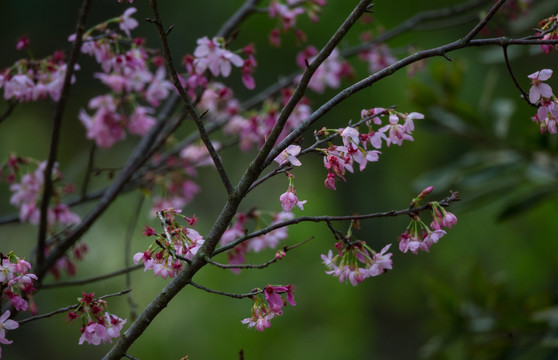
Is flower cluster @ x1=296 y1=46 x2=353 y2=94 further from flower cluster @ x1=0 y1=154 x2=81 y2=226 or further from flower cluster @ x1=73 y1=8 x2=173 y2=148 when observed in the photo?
flower cluster @ x1=0 y1=154 x2=81 y2=226

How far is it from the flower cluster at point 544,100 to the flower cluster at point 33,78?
86cm

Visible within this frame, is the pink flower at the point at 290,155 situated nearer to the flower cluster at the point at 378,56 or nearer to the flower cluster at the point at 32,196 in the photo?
the flower cluster at the point at 32,196

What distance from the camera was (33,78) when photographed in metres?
1.34

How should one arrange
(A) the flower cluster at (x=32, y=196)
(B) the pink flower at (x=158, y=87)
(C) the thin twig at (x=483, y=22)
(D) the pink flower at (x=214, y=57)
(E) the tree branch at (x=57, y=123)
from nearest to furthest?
(C) the thin twig at (x=483, y=22)
(E) the tree branch at (x=57, y=123)
(D) the pink flower at (x=214, y=57)
(A) the flower cluster at (x=32, y=196)
(B) the pink flower at (x=158, y=87)

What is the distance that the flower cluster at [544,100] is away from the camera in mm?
864

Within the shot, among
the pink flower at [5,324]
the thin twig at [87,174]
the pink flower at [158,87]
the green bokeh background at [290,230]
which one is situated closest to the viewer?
the pink flower at [5,324]

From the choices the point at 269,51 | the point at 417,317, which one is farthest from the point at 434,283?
the point at 417,317

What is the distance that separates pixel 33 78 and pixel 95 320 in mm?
613

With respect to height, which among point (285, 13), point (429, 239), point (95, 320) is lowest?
point (429, 239)

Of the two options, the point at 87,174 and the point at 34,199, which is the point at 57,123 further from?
the point at 34,199

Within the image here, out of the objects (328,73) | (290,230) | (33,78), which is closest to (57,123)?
(33,78)

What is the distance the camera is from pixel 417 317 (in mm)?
5551

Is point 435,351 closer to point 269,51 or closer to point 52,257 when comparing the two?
point 52,257

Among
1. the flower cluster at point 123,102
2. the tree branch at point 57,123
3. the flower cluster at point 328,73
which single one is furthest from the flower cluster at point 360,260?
the flower cluster at point 328,73
